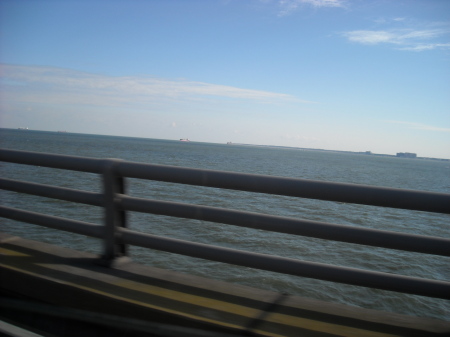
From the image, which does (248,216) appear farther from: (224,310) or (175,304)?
(175,304)

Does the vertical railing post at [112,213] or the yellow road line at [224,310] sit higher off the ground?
the vertical railing post at [112,213]

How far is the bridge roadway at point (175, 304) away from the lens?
2.13m

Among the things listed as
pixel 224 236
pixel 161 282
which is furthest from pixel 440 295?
pixel 224 236

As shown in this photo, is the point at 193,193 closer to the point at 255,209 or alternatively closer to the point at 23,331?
the point at 255,209

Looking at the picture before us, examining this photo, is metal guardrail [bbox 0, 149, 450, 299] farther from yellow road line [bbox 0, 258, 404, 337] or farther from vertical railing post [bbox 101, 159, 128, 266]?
yellow road line [bbox 0, 258, 404, 337]

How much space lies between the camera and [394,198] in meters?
2.12

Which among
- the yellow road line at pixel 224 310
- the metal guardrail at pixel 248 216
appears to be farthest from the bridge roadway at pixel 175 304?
the metal guardrail at pixel 248 216

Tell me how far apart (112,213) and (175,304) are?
0.91 metres

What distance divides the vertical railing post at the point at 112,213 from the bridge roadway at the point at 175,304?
89mm

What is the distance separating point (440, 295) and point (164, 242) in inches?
68.7

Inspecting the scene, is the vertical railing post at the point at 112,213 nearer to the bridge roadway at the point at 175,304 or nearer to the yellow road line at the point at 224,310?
the bridge roadway at the point at 175,304

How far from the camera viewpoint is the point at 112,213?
9.38ft

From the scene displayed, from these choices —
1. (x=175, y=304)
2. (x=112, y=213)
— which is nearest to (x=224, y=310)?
(x=175, y=304)

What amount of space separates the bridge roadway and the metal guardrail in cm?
20
